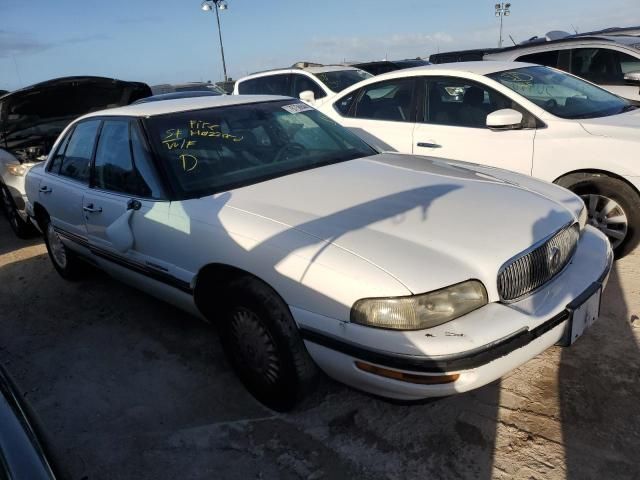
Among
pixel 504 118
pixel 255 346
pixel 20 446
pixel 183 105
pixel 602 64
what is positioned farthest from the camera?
pixel 602 64

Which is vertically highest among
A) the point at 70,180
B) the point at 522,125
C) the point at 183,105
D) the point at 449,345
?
the point at 183,105

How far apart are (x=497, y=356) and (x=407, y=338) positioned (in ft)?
1.18

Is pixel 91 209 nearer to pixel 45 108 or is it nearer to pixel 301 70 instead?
pixel 45 108

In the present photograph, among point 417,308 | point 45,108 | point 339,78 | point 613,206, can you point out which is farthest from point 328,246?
point 339,78

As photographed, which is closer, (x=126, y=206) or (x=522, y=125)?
(x=126, y=206)

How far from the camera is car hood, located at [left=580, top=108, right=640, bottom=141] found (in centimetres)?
378

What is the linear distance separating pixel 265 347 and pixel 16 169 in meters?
4.54

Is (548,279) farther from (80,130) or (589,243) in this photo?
(80,130)

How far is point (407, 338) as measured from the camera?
6.49 ft

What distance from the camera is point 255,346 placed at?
2.56m

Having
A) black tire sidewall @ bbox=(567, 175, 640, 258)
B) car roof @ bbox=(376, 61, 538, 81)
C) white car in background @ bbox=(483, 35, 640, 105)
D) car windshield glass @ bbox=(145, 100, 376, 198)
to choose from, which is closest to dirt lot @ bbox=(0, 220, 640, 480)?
black tire sidewall @ bbox=(567, 175, 640, 258)

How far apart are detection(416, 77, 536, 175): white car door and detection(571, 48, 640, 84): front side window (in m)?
2.65

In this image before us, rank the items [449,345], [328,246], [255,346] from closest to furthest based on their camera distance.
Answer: [449,345], [328,246], [255,346]

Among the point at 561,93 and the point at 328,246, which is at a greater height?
the point at 561,93
